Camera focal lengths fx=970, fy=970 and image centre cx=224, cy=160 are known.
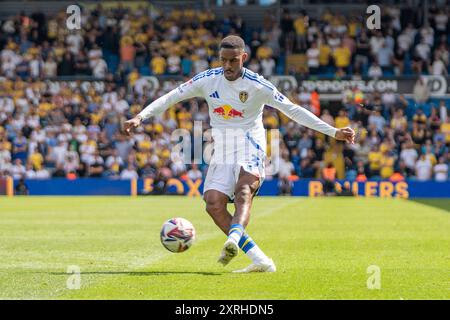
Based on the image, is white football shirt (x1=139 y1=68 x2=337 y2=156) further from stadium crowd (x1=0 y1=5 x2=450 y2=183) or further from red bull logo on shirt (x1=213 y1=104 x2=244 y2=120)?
stadium crowd (x1=0 y1=5 x2=450 y2=183)

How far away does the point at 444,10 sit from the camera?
4034 cm

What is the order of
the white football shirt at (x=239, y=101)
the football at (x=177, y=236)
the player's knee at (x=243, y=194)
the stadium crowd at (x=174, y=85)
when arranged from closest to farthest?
the player's knee at (x=243, y=194)
the white football shirt at (x=239, y=101)
the football at (x=177, y=236)
the stadium crowd at (x=174, y=85)

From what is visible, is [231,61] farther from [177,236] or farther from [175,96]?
[177,236]

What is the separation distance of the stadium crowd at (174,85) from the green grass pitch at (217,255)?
1068cm

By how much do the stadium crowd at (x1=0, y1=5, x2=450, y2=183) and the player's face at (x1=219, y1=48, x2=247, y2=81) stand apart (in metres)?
23.2

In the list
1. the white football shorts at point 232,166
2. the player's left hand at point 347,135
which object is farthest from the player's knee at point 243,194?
the player's left hand at point 347,135

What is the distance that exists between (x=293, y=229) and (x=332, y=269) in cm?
691

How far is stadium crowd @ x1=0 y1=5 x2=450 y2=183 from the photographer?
34406mm

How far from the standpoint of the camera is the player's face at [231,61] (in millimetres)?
10172

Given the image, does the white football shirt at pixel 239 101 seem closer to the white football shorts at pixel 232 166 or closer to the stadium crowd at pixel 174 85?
the white football shorts at pixel 232 166

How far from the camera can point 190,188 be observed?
33562 mm

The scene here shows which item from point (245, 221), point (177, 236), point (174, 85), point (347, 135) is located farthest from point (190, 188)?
point (347, 135)

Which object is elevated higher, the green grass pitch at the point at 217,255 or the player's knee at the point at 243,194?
the player's knee at the point at 243,194
